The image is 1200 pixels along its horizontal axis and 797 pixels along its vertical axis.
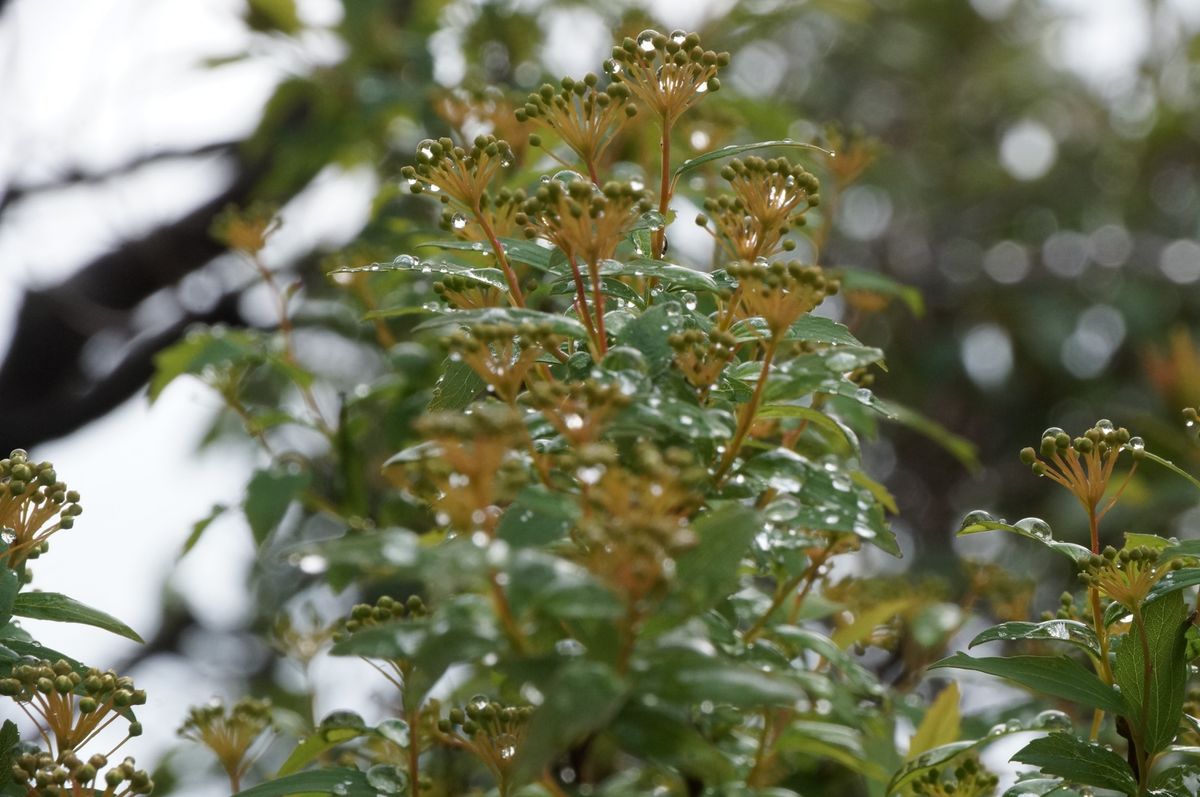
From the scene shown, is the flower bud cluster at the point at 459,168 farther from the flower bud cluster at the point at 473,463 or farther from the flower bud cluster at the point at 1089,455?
the flower bud cluster at the point at 1089,455

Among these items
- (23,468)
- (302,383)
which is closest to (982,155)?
(302,383)

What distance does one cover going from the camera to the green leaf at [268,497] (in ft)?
5.80

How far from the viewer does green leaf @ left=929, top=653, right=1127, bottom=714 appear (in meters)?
1.09

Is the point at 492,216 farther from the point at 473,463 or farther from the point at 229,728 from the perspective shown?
the point at 229,728

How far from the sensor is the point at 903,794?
151cm

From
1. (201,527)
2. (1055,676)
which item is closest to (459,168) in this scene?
(1055,676)

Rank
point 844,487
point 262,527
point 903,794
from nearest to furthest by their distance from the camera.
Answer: point 844,487 < point 903,794 < point 262,527

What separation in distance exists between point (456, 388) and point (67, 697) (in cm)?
45

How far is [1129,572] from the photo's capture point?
105 centimetres

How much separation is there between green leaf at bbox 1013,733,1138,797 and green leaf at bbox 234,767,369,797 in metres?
0.58

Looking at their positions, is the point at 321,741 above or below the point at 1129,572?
below

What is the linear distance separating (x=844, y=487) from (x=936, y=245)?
3708 mm

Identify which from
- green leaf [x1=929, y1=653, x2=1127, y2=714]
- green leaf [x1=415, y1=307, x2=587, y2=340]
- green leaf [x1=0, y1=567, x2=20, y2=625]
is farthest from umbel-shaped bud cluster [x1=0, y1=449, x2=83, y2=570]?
green leaf [x1=929, y1=653, x2=1127, y2=714]

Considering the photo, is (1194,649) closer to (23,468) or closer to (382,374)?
(23,468)
